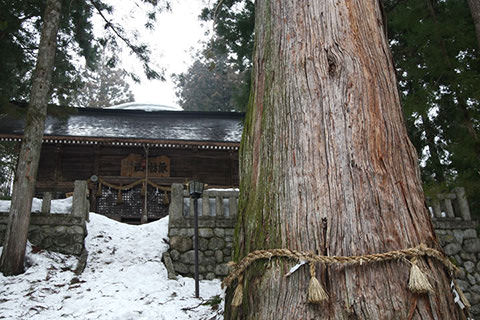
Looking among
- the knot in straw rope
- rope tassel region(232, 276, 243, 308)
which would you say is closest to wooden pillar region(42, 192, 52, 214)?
rope tassel region(232, 276, 243, 308)

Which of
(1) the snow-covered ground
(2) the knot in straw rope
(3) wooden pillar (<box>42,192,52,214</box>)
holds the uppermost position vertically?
(3) wooden pillar (<box>42,192,52,214</box>)

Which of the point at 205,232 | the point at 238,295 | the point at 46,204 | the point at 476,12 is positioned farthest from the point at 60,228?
the point at 476,12

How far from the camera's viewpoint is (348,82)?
70.0 inches

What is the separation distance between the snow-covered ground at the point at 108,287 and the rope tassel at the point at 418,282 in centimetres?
336

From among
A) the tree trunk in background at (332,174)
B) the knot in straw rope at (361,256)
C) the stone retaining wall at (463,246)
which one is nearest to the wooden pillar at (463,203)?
the stone retaining wall at (463,246)

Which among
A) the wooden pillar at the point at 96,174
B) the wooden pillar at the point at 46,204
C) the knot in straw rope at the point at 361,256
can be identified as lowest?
the knot in straw rope at the point at 361,256

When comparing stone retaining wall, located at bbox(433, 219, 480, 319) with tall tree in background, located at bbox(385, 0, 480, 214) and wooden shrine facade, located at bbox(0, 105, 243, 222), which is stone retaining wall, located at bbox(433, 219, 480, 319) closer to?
tall tree in background, located at bbox(385, 0, 480, 214)

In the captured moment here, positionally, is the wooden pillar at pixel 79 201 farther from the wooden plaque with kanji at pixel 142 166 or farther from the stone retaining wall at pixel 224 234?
the wooden plaque with kanji at pixel 142 166

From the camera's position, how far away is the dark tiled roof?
12.6 metres

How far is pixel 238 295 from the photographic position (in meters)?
1.67

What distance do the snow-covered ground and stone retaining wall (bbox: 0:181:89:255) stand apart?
0.70 ft

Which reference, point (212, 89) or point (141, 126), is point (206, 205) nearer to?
point (141, 126)

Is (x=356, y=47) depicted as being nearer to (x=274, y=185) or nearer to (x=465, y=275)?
(x=274, y=185)

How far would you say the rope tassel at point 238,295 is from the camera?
1652mm
